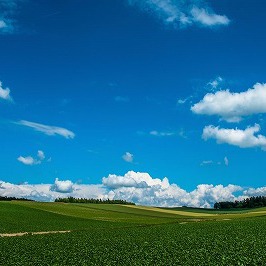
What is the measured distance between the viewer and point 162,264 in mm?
28922

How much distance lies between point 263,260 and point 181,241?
14.7 meters

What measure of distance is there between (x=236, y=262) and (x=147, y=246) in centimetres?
1265

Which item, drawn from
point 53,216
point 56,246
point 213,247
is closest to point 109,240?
point 56,246

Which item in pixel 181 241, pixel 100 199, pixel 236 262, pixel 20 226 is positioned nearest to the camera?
pixel 236 262

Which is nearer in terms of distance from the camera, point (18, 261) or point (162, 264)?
point (162, 264)

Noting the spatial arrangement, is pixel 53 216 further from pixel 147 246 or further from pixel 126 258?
pixel 126 258

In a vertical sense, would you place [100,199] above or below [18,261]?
above

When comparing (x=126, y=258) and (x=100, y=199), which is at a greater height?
(x=100, y=199)

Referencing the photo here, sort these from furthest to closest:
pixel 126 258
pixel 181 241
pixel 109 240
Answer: pixel 109 240 → pixel 181 241 → pixel 126 258

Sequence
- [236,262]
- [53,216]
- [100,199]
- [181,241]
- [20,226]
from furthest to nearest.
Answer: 1. [100,199]
2. [53,216]
3. [20,226]
4. [181,241]
5. [236,262]

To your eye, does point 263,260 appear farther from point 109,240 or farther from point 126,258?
point 109,240

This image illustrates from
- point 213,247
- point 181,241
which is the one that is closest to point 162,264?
point 213,247

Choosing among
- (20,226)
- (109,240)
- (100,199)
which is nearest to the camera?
(109,240)

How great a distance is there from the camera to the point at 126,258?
32.3 metres
